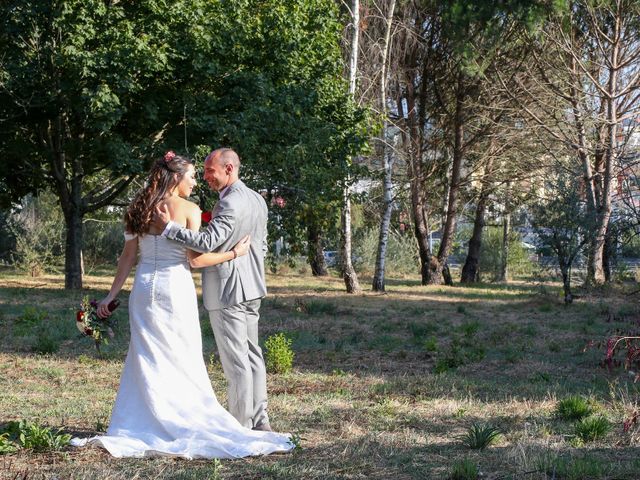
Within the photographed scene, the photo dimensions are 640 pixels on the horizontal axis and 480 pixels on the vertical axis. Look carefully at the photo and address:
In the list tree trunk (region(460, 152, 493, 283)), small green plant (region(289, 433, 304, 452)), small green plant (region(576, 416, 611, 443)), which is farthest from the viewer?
tree trunk (region(460, 152, 493, 283))

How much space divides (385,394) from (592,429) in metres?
2.70

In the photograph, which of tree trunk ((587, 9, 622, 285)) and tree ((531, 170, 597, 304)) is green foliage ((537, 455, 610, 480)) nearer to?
tree ((531, 170, 597, 304))

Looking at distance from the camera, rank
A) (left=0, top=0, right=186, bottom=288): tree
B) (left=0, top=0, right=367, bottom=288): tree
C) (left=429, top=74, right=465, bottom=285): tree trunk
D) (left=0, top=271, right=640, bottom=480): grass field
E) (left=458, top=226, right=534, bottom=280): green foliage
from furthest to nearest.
A: (left=458, top=226, right=534, bottom=280): green foliage < (left=429, top=74, right=465, bottom=285): tree trunk < (left=0, top=0, right=367, bottom=288): tree < (left=0, top=0, right=186, bottom=288): tree < (left=0, top=271, right=640, bottom=480): grass field

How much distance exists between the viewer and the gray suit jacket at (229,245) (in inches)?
246

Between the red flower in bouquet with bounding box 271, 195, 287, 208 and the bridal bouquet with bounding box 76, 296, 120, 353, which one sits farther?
the red flower in bouquet with bounding box 271, 195, 287, 208

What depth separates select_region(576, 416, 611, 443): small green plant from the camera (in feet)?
21.8

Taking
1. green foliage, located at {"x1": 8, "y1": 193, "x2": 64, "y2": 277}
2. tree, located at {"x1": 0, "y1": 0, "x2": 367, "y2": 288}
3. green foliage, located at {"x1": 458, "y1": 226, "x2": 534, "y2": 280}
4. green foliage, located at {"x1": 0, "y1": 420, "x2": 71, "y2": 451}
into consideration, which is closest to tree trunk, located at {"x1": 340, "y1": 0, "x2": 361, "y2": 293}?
tree, located at {"x1": 0, "y1": 0, "x2": 367, "y2": 288}

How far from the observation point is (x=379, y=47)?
83.9ft

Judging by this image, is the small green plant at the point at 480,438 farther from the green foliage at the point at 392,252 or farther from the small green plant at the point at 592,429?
the green foliage at the point at 392,252

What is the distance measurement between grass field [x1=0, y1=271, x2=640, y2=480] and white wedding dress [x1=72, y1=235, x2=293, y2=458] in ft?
→ 0.51

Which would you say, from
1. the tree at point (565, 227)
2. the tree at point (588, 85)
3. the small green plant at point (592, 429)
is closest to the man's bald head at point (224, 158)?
the small green plant at point (592, 429)

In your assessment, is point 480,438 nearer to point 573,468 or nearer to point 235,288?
point 573,468

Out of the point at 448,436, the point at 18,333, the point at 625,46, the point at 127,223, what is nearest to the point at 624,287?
the point at 625,46

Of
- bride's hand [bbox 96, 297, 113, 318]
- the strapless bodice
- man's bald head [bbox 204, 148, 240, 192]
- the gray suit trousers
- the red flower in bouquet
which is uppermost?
the red flower in bouquet
